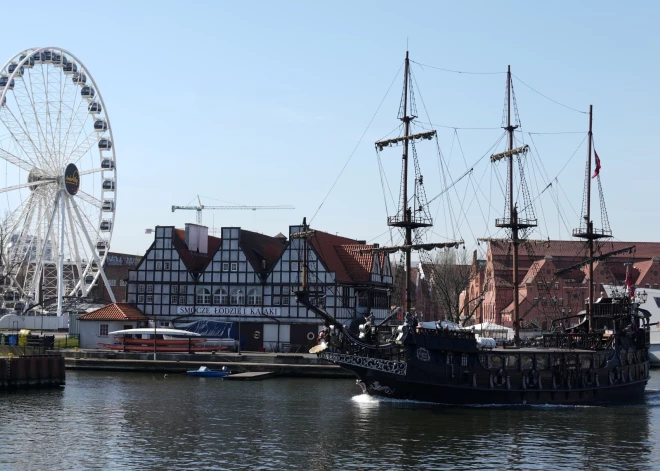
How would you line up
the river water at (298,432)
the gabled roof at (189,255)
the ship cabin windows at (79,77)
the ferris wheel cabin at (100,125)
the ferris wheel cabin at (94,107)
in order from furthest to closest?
the ferris wheel cabin at (100,125) < the ferris wheel cabin at (94,107) < the ship cabin windows at (79,77) < the gabled roof at (189,255) < the river water at (298,432)

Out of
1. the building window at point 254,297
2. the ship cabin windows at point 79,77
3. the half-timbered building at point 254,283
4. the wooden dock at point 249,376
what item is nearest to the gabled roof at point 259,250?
the half-timbered building at point 254,283

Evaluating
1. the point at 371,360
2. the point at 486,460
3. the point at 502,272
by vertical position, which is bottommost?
the point at 486,460

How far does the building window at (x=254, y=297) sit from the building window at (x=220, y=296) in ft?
7.96

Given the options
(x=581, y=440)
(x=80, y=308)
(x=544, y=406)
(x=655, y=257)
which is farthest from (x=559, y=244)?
(x=581, y=440)

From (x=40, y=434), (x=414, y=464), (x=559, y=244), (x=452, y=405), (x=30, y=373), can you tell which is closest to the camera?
(x=414, y=464)

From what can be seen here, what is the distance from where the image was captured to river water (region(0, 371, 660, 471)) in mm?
35875

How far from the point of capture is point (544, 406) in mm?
55094

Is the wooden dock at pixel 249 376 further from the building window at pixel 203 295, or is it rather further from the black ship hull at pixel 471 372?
the building window at pixel 203 295

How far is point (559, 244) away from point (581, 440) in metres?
115

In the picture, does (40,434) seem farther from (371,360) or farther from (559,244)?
(559,244)

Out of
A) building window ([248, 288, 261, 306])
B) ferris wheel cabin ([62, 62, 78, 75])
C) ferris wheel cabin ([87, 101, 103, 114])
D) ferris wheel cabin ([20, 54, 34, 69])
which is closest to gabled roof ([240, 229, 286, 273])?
building window ([248, 288, 261, 306])

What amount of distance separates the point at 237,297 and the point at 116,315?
36.3 ft

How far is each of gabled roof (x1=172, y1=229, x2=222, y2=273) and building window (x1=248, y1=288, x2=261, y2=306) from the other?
5.23 meters

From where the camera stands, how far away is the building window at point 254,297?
86.6m
